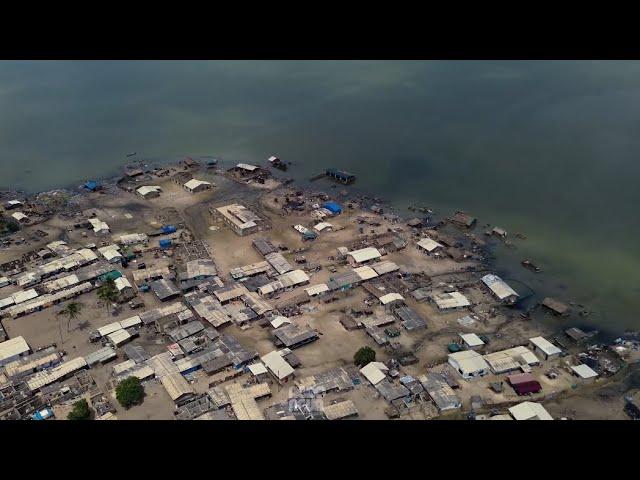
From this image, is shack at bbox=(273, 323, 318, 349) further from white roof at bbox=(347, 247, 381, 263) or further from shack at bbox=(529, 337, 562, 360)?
shack at bbox=(529, 337, 562, 360)

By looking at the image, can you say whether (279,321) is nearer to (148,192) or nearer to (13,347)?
(13,347)

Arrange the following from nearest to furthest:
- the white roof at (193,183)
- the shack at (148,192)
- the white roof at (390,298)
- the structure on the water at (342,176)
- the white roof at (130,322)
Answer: the white roof at (130,322), the white roof at (390,298), the shack at (148,192), the white roof at (193,183), the structure on the water at (342,176)

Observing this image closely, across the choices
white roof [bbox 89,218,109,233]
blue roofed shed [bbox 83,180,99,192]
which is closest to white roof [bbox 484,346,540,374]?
white roof [bbox 89,218,109,233]

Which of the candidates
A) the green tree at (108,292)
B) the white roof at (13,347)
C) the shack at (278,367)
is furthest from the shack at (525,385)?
the white roof at (13,347)

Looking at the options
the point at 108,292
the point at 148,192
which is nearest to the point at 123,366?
the point at 108,292

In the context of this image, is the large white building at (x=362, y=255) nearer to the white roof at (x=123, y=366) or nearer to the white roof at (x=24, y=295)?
the white roof at (x=123, y=366)
